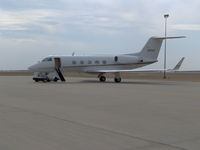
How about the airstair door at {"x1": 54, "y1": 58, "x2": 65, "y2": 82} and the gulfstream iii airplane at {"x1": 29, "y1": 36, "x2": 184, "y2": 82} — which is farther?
the gulfstream iii airplane at {"x1": 29, "y1": 36, "x2": 184, "y2": 82}

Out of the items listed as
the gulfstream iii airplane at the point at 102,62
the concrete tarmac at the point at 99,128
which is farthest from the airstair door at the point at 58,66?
the concrete tarmac at the point at 99,128

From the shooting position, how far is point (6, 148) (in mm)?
6578

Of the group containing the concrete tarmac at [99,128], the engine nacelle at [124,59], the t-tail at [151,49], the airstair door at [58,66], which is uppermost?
the t-tail at [151,49]

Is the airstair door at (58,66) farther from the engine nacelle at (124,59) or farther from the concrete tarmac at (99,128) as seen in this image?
the concrete tarmac at (99,128)

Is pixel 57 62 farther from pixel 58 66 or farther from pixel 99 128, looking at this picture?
pixel 99 128

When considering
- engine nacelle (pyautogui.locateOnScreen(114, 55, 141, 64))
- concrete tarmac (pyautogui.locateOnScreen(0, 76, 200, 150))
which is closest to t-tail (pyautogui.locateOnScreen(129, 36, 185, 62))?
engine nacelle (pyautogui.locateOnScreen(114, 55, 141, 64))

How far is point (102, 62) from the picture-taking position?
38.5m

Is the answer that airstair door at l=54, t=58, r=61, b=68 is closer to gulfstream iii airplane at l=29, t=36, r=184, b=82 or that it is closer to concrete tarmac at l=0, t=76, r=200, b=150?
gulfstream iii airplane at l=29, t=36, r=184, b=82

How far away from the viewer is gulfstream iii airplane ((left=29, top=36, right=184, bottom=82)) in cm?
3678

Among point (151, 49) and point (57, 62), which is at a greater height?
point (151, 49)

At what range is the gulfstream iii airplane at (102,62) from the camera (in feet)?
121

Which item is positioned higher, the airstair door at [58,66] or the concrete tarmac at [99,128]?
the airstair door at [58,66]

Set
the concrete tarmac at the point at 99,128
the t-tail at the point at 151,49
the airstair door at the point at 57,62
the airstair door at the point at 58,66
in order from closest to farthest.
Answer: the concrete tarmac at the point at 99,128, the airstair door at the point at 58,66, the airstair door at the point at 57,62, the t-tail at the point at 151,49

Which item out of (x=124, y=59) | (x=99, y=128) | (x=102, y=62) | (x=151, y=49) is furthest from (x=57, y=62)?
(x=99, y=128)
